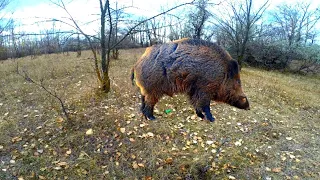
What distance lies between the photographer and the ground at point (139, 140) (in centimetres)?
450

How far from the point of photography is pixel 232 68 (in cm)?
180

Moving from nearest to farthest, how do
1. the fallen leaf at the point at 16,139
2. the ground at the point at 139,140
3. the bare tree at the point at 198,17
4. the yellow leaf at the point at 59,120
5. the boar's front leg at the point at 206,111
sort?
the boar's front leg at the point at 206,111, the bare tree at the point at 198,17, the ground at the point at 139,140, the fallen leaf at the point at 16,139, the yellow leaf at the point at 59,120

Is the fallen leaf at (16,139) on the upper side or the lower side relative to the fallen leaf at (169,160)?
upper

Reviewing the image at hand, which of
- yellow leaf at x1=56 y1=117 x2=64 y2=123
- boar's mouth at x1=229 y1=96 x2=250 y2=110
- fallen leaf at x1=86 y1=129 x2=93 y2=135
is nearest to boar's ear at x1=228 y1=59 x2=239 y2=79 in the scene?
boar's mouth at x1=229 y1=96 x2=250 y2=110

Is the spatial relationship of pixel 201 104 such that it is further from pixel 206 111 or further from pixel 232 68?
pixel 232 68

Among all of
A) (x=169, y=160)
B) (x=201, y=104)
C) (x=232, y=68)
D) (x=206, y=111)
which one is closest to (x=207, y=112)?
(x=206, y=111)

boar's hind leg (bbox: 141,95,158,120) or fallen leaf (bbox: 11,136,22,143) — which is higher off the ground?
boar's hind leg (bbox: 141,95,158,120)

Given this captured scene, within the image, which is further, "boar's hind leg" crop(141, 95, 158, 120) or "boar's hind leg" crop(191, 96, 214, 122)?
"boar's hind leg" crop(141, 95, 158, 120)

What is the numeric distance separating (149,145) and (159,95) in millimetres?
3410

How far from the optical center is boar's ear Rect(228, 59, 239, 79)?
1801 millimetres

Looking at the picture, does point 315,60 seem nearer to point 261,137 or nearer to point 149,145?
point 261,137

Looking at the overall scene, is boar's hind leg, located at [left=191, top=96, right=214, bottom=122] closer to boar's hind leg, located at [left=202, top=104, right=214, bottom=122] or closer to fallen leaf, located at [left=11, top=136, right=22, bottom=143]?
boar's hind leg, located at [left=202, top=104, right=214, bottom=122]

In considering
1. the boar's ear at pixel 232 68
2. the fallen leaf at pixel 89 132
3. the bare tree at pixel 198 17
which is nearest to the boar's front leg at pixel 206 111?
the boar's ear at pixel 232 68

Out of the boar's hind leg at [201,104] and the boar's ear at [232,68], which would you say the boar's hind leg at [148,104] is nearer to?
the boar's hind leg at [201,104]
